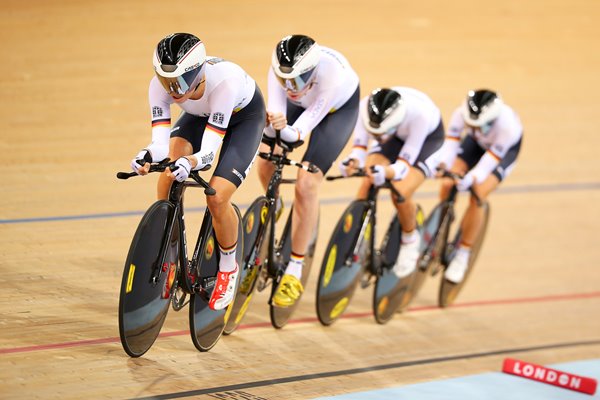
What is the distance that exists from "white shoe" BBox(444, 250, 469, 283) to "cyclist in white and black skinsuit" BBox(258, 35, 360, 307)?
1.52 meters

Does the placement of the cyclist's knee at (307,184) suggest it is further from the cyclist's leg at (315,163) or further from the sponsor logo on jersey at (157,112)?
the sponsor logo on jersey at (157,112)

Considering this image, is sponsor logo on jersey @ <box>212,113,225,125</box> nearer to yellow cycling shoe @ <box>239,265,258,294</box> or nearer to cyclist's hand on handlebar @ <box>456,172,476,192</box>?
yellow cycling shoe @ <box>239,265,258,294</box>

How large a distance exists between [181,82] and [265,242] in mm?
1142

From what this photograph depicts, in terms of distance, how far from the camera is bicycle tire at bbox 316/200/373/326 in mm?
4824

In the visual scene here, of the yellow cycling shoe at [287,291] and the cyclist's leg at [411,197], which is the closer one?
the yellow cycling shoe at [287,291]

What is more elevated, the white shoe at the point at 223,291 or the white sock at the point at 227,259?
the white sock at the point at 227,259

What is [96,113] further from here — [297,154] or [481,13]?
[481,13]

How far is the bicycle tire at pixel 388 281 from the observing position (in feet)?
17.0

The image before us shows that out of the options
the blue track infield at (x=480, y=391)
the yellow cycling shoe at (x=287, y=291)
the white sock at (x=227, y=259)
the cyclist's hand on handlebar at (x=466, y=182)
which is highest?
the cyclist's hand on handlebar at (x=466, y=182)

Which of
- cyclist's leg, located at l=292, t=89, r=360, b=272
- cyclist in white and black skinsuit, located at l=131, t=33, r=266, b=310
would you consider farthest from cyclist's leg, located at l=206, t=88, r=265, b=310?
cyclist's leg, located at l=292, t=89, r=360, b=272

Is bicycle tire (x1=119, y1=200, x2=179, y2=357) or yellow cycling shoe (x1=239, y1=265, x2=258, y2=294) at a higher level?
bicycle tire (x1=119, y1=200, x2=179, y2=357)

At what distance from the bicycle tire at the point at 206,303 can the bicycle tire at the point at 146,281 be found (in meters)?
0.21

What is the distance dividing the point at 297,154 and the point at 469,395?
2871 millimetres

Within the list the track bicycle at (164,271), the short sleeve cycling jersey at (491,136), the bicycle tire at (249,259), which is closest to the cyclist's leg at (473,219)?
the short sleeve cycling jersey at (491,136)
